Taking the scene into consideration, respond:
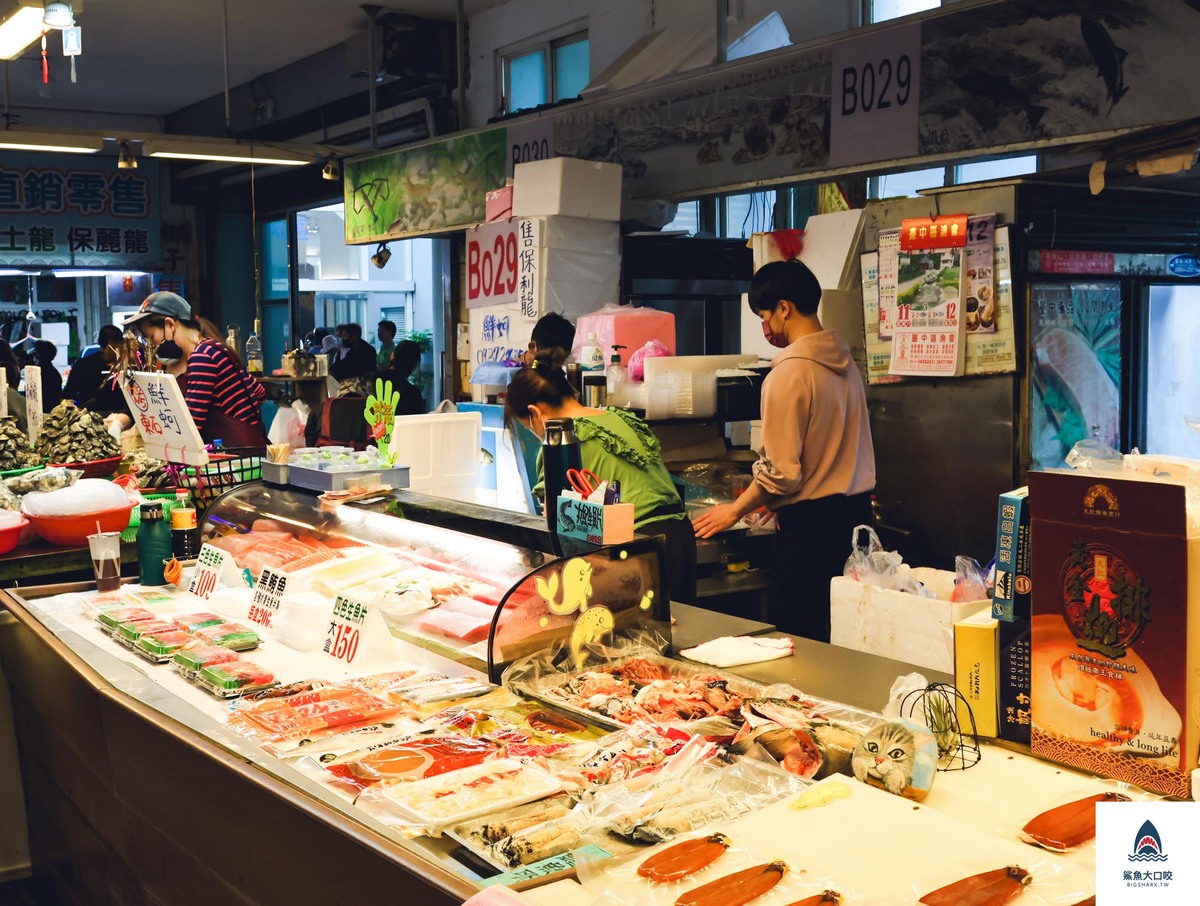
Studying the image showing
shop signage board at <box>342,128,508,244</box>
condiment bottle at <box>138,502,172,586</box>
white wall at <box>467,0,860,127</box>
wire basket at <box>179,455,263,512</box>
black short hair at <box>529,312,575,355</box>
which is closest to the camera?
condiment bottle at <box>138,502,172,586</box>

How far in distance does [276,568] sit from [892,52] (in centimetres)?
375

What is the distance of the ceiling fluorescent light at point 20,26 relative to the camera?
187 inches

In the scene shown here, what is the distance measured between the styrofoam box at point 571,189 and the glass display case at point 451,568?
3.49m

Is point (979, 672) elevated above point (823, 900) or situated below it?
above

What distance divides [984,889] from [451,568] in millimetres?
1862

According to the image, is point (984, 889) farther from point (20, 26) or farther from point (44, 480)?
point (20, 26)

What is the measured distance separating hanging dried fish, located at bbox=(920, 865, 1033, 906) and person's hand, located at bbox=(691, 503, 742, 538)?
118 inches

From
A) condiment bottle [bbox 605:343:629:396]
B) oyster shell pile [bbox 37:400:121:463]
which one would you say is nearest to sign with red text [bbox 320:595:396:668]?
oyster shell pile [bbox 37:400:121:463]

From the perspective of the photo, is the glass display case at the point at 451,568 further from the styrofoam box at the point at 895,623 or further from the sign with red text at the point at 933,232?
the sign with red text at the point at 933,232

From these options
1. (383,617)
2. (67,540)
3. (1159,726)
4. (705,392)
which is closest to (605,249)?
(705,392)

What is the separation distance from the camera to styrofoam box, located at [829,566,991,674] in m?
3.10

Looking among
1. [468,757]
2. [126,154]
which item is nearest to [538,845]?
[468,757]

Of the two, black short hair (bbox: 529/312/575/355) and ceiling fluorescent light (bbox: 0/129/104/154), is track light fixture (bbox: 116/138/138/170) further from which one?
black short hair (bbox: 529/312/575/355)

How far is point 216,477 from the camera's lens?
4613mm
